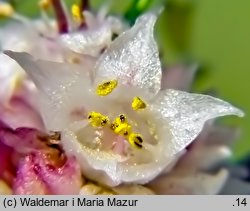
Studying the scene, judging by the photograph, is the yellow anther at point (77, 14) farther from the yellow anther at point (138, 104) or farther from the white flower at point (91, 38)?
the yellow anther at point (138, 104)

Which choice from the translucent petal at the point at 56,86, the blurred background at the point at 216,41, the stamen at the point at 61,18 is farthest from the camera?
the blurred background at the point at 216,41

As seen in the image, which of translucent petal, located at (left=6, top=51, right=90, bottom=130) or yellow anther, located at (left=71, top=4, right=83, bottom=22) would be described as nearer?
translucent petal, located at (left=6, top=51, right=90, bottom=130)

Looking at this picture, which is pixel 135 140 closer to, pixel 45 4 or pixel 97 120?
pixel 97 120

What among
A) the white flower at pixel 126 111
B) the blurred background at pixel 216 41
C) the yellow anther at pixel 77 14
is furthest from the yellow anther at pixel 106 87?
the blurred background at pixel 216 41

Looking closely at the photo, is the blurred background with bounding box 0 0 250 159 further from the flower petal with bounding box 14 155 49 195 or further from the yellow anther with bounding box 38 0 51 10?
the flower petal with bounding box 14 155 49 195

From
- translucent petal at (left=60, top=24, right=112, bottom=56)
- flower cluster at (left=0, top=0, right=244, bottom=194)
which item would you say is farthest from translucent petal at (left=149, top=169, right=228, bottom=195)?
translucent petal at (left=60, top=24, right=112, bottom=56)

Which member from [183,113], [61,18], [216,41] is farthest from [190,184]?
[216,41]
